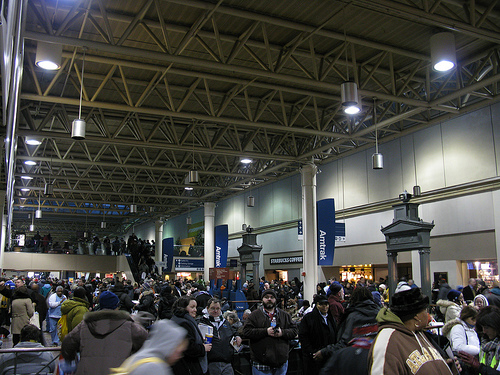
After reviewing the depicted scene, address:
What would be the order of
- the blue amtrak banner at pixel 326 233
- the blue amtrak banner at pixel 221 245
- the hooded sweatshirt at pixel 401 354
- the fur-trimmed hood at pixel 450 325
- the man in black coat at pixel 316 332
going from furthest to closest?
the blue amtrak banner at pixel 221 245 → the blue amtrak banner at pixel 326 233 → the man in black coat at pixel 316 332 → the fur-trimmed hood at pixel 450 325 → the hooded sweatshirt at pixel 401 354

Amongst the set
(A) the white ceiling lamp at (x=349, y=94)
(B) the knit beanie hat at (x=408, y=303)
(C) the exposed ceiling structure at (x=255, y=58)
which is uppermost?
(C) the exposed ceiling structure at (x=255, y=58)

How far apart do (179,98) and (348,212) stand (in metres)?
9.78

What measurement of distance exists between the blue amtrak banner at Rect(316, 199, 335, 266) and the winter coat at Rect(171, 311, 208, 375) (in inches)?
494

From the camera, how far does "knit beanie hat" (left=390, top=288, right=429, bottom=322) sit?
2809mm

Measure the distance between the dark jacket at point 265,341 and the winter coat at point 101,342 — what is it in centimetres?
220

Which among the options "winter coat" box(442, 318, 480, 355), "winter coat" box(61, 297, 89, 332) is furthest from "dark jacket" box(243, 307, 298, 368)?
"winter coat" box(61, 297, 89, 332)

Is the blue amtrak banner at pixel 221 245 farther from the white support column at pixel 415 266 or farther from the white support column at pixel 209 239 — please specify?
the white support column at pixel 415 266

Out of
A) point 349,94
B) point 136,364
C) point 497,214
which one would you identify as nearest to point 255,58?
point 349,94

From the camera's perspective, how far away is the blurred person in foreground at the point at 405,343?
255 centimetres

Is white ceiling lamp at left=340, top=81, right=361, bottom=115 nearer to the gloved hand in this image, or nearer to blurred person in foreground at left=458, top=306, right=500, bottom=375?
blurred person in foreground at left=458, top=306, right=500, bottom=375

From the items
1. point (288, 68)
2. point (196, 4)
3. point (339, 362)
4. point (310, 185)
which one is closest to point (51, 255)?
point (310, 185)

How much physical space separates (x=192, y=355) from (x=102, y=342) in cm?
151

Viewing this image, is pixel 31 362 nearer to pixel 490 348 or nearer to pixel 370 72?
pixel 490 348

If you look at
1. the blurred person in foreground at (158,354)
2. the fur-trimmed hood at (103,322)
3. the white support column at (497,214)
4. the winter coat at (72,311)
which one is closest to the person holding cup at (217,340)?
the fur-trimmed hood at (103,322)
